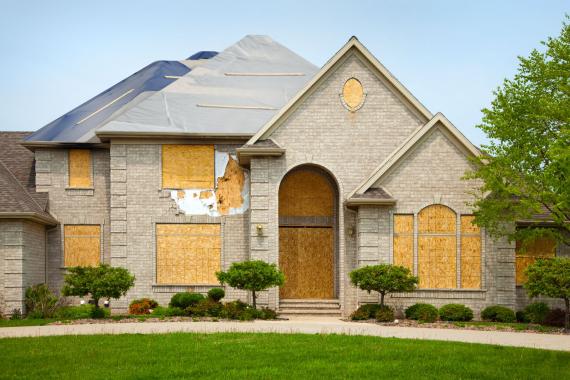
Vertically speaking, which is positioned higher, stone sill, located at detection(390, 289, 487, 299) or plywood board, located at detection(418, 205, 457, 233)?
plywood board, located at detection(418, 205, 457, 233)

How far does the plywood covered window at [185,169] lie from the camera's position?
30.8 metres

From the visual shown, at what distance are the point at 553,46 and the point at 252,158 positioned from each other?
10.4 m

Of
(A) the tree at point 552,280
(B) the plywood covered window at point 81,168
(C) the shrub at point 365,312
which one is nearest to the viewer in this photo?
(A) the tree at point 552,280

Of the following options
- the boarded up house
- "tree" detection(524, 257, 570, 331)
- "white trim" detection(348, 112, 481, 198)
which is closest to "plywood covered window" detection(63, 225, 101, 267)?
the boarded up house

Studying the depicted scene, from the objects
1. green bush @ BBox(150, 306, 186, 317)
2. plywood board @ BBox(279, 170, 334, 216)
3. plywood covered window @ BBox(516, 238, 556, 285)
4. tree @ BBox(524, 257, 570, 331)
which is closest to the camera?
tree @ BBox(524, 257, 570, 331)

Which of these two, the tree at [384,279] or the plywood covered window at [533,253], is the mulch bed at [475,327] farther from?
the plywood covered window at [533,253]

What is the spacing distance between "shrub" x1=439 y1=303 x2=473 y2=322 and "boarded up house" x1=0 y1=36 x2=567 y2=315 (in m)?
0.79

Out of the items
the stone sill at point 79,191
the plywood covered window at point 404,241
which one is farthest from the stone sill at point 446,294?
the stone sill at point 79,191

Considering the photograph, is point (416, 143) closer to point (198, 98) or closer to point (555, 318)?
point (555, 318)

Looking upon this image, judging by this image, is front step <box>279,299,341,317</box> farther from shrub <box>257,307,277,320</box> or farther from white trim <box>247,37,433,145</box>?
white trim <box>247,37,433,145</box>

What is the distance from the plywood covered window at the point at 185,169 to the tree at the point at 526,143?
924 centimetres

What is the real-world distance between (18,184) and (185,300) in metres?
7.91

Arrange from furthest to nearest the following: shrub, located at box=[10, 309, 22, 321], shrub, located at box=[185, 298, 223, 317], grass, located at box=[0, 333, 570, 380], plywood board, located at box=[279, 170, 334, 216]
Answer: plywood board, located at box=[279, 170, 334, 216] → shrub, located at box=[10, 309, 22, 321] → shrub, located at box=[185, 298, 223, 317] → grass, located at box=[0, 333, 570, 380]

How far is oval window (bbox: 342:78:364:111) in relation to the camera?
98.0 feet
